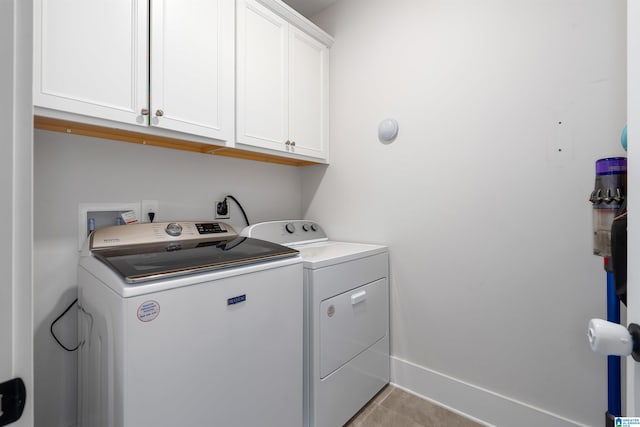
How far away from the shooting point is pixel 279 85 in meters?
1.73

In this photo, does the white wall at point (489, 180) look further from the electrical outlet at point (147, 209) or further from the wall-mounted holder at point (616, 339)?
the electrical outlet at point (147, 209)

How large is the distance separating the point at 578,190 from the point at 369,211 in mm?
1070

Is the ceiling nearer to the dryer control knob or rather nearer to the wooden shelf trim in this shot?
the wooden shelf trim

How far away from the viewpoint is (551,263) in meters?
1.32

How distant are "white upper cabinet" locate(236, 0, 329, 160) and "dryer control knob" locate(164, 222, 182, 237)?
1.81ft

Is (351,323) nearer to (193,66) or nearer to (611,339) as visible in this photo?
(611,339)

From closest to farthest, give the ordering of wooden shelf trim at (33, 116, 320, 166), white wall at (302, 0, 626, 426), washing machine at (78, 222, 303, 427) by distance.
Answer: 1. washing machine at (78, 222, 303, 427)
2. wooden shelf trim at (33, 116, 320, 166)
3. white wall at (302, 0, 626, 426)

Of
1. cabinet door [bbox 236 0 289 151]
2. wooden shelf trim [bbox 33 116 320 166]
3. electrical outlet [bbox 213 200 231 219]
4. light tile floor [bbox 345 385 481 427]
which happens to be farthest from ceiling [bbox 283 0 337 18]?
light tile floor [bbox 345 385 481 427]

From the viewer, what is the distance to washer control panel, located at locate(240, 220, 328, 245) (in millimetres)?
1700

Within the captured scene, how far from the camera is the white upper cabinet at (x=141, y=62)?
0.98 metres

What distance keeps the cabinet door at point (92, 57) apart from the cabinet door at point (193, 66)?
57 millimetres

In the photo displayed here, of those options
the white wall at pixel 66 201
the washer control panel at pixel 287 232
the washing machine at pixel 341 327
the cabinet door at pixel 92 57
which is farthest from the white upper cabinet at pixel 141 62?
the washing machine at pixel 341 327

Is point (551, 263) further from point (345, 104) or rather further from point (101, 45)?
point (101, 45)

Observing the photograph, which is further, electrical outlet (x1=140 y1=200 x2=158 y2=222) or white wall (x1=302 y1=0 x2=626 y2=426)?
electrical outlet (x1=140 y1=200 x2=158 y2=222)
